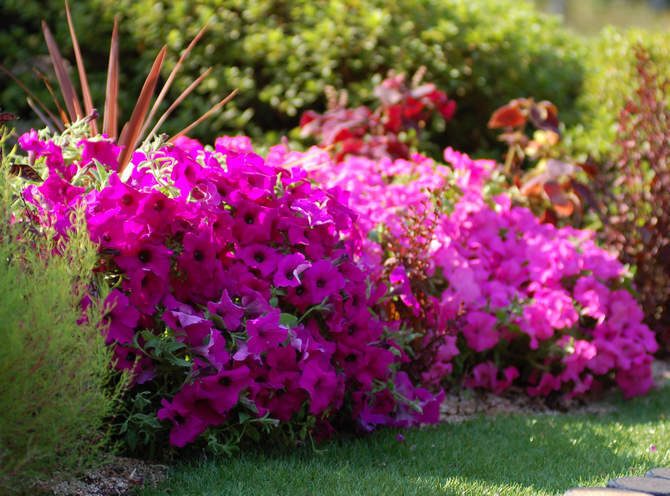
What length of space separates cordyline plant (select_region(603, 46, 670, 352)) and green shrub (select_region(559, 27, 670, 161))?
2.34 ft

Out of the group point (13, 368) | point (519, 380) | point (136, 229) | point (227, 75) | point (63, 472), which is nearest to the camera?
point (13, 368)

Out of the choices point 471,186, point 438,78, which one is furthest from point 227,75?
point 471,186

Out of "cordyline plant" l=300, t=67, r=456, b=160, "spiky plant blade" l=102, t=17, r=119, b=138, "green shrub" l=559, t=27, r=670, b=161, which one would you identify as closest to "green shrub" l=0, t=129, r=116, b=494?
"spiky plant blade" l=102, t=17, r=119, b=138

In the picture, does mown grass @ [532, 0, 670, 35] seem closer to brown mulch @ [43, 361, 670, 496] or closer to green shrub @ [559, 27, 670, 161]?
green shrub @ [559, 27, 670, 161]

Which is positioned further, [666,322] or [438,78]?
[438,78]

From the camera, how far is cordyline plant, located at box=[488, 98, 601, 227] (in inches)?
176

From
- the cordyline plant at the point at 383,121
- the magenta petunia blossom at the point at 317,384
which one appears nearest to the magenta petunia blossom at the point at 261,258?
the magenta petunia blossom at the point at 317,384

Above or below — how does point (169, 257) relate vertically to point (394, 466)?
above

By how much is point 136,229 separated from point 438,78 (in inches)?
159

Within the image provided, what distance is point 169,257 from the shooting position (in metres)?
2.57

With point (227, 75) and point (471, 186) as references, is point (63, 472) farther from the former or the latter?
point (227, 75)

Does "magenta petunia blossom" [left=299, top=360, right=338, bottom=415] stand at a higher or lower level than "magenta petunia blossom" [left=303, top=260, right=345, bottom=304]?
lower

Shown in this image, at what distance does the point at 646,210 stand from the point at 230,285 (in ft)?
10.3

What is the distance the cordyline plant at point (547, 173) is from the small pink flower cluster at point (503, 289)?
0.34 m
